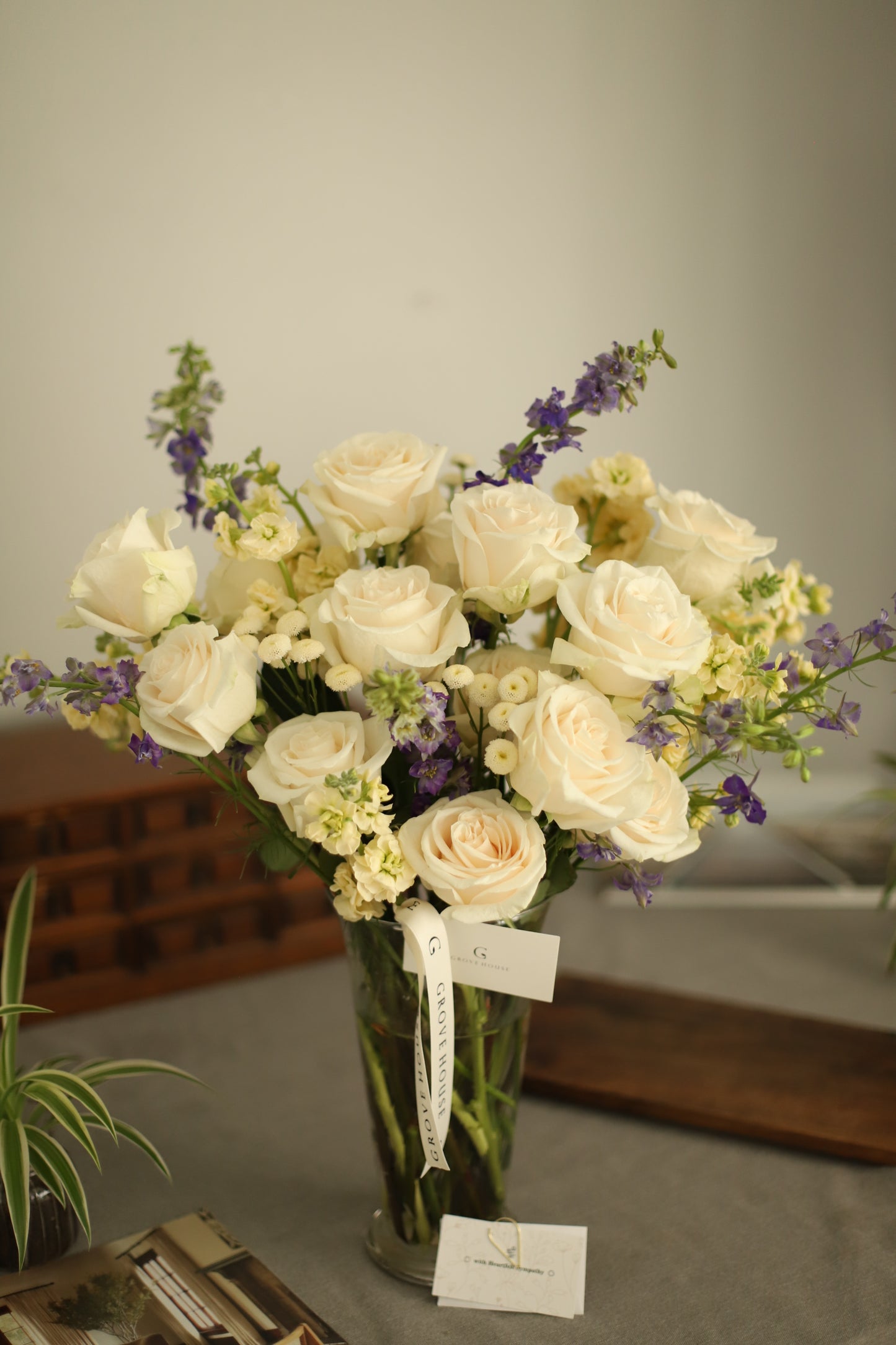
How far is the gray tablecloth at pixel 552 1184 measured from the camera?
0.86 metres

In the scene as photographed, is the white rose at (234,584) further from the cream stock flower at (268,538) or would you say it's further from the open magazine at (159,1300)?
the open magazine at (159,1300)

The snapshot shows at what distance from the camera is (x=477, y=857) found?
0.70 meters

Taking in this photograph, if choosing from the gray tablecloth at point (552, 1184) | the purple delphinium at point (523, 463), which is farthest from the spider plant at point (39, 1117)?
the purple delphinium at point (523, 463)

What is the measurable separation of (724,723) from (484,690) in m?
0.16

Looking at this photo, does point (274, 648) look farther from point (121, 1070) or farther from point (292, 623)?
point (121, 1070)

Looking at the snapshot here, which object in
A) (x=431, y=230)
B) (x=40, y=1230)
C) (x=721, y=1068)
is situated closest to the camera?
(x=40, y=1230)

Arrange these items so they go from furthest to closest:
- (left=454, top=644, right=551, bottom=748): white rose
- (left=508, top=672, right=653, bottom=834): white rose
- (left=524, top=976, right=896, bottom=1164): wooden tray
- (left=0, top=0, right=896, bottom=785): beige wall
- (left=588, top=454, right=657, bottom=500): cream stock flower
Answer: (left=0, top=0, right=896, bottom=785): beige wall
(left=524, top=976, right=896, bottom=1164): wooden tray
(left=588, top=454, right=657, bottom=500): cream stock flower
(left=454, top=644, right=551, bottom=748): white rose
(left=508, top=672, right=653, bottom=834): white rose

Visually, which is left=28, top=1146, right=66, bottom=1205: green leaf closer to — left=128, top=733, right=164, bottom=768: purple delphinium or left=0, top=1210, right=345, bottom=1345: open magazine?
left=0, top=1210, right=345, bottom=1345: open magazine

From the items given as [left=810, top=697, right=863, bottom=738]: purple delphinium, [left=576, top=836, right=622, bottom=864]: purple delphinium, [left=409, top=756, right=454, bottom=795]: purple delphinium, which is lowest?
[left=576, top=836, right=622, bottom=864]: purple delphinium

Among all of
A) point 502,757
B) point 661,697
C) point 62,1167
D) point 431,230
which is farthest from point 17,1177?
point 431,230

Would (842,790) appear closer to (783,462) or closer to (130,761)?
(783,462)

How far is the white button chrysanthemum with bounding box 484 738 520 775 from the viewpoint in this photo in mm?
710

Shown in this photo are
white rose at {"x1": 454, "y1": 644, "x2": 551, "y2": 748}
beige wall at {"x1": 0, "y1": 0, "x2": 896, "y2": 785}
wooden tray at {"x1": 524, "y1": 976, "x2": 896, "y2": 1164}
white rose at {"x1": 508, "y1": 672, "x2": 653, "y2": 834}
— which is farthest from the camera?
beige wall at {"x1": 0, "y1": 0, "x2": 896, "y2": 785}

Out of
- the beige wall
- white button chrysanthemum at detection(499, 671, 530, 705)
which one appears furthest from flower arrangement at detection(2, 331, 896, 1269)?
the beige wall
